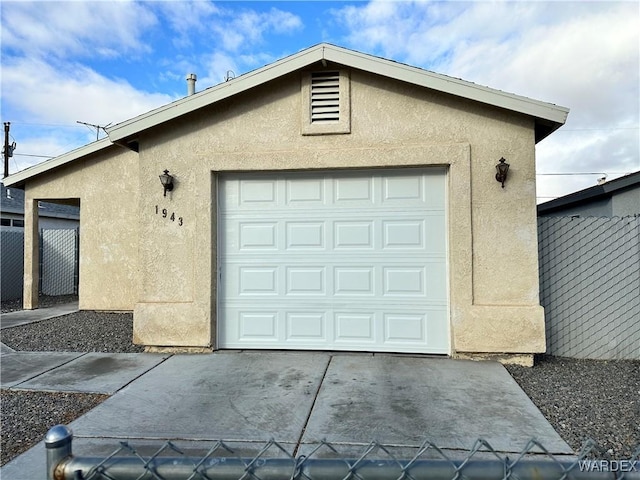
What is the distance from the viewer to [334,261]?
6.30 meters

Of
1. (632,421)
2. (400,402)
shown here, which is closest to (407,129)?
(400,402)

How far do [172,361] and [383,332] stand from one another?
2959 mm

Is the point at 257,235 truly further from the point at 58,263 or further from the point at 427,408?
the point at 58,263

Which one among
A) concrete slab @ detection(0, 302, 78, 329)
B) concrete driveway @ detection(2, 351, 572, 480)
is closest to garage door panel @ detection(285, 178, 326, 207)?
concrete driveway @ detection(2, 351, 572, 480)

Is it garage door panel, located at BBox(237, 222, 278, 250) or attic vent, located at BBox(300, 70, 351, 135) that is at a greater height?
attic vent, located at BBox(300, 70, 351, 135)

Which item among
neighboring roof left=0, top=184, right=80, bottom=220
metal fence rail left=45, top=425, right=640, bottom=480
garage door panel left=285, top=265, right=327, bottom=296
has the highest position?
neighboring roof left=0, top=184, right=80, bottom=220

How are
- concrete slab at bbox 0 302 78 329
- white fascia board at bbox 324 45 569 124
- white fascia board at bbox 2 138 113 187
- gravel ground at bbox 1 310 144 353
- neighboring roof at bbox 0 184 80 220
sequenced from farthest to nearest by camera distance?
neighboring roof at bbox 0 184 80 220, white fascia board at bbox 2 138 113 187, concrete slab at bbox 0 302 78 329, gravel ground at bbox 1 310 144 353, white fascia board at bbox 324 45 569 124

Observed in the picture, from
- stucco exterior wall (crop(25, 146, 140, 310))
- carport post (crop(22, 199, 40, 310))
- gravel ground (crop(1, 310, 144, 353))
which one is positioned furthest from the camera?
carport post (crop(22, 199, 40, 310))

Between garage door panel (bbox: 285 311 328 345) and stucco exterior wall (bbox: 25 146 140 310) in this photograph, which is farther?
stucco exterior wall (bbox: 25 146 140 310)

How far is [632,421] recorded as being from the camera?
157 inches

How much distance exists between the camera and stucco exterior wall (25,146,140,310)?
33.4 feet

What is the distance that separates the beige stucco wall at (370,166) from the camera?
5.79m

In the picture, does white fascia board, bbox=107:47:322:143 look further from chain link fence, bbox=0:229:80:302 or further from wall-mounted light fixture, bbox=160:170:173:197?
chain link fence, bbox=0:229:80:302

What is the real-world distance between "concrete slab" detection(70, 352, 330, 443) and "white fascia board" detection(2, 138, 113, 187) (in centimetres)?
625
